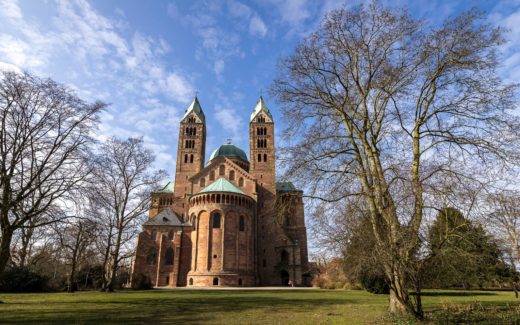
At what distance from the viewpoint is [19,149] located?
15.3 m

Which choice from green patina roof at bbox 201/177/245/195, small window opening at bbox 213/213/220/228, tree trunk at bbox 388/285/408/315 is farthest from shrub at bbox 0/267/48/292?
tree trunk at bbox 388/285/408/315

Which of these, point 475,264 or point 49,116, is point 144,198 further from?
point 475,264

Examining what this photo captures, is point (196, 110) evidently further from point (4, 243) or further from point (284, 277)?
point (4, 243)

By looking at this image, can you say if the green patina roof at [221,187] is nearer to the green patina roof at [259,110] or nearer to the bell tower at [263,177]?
the bell tower at [263,177]

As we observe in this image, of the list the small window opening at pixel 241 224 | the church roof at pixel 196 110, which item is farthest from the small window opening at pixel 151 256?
the church roof at pixel 196 110

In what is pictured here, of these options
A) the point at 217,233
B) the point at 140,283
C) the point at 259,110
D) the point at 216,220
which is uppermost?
the point at 259,110

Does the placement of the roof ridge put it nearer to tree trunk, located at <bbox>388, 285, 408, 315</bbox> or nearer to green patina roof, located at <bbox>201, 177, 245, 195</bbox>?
green patina roof, located at <bbox>201, 177, 245, 195</bbox>

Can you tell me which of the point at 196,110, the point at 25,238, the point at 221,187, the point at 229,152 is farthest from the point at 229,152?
the point at 25,238

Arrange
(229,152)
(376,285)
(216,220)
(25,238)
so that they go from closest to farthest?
(376,285), (25,238), (216,220), (229,152)

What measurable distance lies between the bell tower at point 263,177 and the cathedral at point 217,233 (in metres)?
0.14

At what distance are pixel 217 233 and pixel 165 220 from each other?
8.27 m

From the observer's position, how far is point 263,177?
5028cm

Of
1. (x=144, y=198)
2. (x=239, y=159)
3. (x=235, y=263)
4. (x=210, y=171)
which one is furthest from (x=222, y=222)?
(x=239, y=159)

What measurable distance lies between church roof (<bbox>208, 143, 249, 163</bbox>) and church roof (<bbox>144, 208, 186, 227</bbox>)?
733 inches
